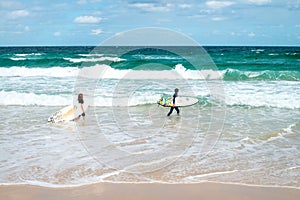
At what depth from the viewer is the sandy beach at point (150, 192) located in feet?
17.2

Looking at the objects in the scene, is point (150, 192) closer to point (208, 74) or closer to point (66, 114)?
point (66, 114)

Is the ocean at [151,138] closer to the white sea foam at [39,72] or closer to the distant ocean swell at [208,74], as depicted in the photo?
the distant ocean swell at [208,74]

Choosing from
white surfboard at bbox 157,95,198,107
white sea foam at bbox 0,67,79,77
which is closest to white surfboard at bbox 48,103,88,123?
white surfboard at bbox 157,95,198,107

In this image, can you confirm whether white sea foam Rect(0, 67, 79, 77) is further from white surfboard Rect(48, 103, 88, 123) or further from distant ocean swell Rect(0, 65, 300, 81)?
white surfboard Rect(48, 103, 88, 123)

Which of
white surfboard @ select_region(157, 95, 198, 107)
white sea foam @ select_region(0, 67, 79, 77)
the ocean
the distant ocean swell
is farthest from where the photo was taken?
white sea foam @ select_region(0, 67, 79, 77)

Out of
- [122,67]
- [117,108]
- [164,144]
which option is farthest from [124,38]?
[122,67]

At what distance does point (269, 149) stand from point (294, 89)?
10.4m

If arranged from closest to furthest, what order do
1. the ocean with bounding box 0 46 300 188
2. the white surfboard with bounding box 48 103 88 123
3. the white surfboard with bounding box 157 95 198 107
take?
1. the ocean with bounding box 0 46 300 188
2. the white surfboard with bounding box 48 103 88 123
3. the white surfboard with bounding box 157 95 198 107

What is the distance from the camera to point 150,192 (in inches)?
213

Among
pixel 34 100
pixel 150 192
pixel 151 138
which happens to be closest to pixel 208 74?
pixel 34 100

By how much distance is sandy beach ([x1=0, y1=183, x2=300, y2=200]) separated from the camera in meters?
5.23

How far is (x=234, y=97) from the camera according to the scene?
1499 cm

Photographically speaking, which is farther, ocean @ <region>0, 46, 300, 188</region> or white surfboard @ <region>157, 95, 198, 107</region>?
white surfboard @ <region>157, 95, 198, 107</region>

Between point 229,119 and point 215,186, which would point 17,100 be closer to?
point 229,119
